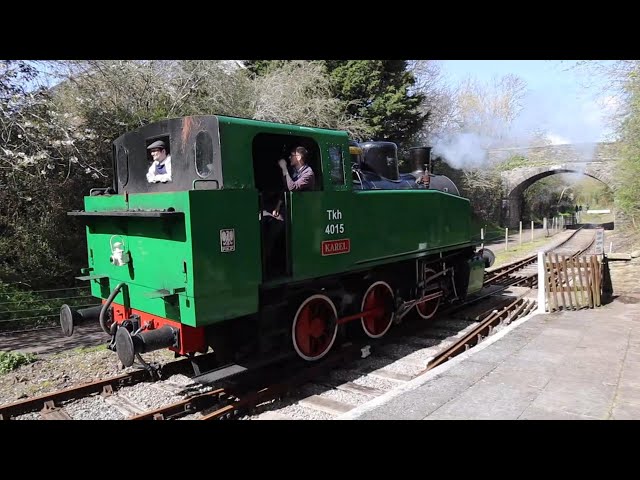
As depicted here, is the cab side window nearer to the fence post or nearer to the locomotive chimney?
the locomotive chimney

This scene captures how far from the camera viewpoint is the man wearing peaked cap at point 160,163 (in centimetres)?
501

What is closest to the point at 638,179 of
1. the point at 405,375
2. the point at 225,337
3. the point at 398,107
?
the point at 398,107

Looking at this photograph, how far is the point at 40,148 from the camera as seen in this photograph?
9008 mm

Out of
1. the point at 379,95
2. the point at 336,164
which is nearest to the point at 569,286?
the point at 336,164

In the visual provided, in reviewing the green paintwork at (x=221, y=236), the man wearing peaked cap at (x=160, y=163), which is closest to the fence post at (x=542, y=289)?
the green paintwork at (x=221, y=236)

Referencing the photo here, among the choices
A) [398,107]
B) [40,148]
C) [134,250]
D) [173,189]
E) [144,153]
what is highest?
[398,107]

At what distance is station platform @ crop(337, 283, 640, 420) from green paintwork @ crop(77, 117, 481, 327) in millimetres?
1568

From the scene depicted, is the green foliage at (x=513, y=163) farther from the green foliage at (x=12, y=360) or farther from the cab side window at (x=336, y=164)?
the green foliage at (x=12, y=360)

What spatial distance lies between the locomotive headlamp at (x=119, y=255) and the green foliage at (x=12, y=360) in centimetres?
259

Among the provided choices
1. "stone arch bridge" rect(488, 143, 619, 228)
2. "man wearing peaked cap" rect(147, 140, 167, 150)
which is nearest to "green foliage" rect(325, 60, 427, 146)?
"man wearing peaked cap" rect(147, 140, 167, 150)

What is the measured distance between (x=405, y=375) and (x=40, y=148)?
807 centimetres

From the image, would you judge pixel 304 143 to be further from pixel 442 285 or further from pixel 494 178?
pixel 494 178

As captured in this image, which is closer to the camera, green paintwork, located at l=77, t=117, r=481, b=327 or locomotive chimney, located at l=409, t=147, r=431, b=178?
Answer: green paintwork, located at l=77, t=117, r=481, b=327

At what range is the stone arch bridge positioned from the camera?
1415 inches
